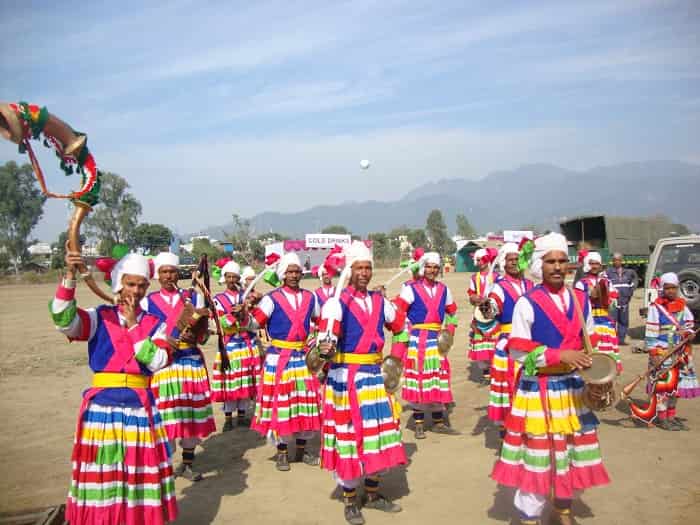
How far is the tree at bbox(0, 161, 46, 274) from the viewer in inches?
2680

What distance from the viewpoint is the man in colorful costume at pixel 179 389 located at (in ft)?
20.2

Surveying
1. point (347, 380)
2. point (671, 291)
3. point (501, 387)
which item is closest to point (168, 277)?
point (347, 380)

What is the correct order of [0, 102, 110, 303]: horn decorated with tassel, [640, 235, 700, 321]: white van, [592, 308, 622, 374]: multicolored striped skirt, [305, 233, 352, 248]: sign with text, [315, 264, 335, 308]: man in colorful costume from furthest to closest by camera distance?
[305, 233, 352, 248]: sign with text < [640, 235, 700, 321]: white van < [592, 308, 622, 374]: multicolored striped skirt < [315, 264, 335, 308]: man in colorful costume < [0, 102, 110, 303]: horn decorated with tassel

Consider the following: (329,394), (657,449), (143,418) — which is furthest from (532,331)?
(657,449)

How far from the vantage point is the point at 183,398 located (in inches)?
246

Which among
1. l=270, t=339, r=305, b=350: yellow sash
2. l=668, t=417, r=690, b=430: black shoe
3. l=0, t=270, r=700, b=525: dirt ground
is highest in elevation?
l=270, t=339, r=305, b=350: yellow sash

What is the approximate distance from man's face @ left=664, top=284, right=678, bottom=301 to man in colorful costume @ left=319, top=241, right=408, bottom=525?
→ 4358mm

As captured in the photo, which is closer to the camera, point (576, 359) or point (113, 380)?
point (576, 359)

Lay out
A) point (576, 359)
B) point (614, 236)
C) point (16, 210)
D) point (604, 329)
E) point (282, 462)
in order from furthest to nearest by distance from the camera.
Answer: point (16, 210) → point (614, 236) → point (604, 329) → point (282, 462) → point (576, 359)

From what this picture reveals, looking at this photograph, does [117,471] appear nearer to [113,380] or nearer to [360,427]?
[113,380]

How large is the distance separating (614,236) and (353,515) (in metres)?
27.0

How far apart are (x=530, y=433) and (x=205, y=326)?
2.76 metres

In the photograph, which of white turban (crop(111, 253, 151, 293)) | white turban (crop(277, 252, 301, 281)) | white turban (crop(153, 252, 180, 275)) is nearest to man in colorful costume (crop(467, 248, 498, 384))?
white turban (crop(277, 252, 301, 281))

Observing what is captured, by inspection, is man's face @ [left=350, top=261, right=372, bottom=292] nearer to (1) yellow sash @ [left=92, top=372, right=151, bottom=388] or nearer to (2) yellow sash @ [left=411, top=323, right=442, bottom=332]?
(1) yellow sash @ [left=92, top=372, right=151, bottom=388]
